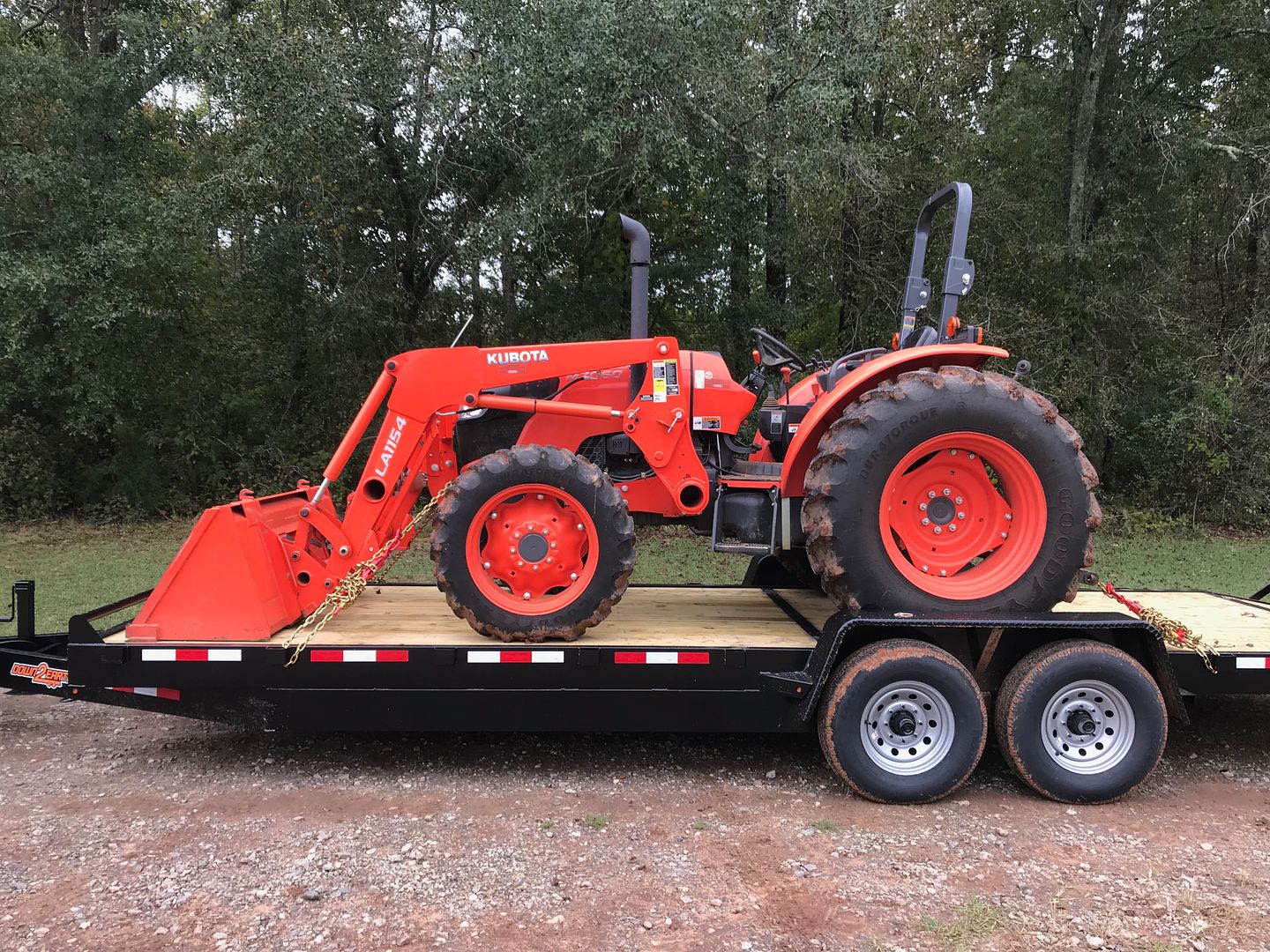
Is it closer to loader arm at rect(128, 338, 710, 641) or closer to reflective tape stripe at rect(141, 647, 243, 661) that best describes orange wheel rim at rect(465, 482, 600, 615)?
loader arm at rect(128, 338, 710, 641)

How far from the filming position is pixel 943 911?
3152 mm

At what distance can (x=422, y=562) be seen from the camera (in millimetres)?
10000

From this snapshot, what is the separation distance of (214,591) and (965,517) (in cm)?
364

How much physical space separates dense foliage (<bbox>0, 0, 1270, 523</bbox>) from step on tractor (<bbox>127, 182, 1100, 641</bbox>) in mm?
4921

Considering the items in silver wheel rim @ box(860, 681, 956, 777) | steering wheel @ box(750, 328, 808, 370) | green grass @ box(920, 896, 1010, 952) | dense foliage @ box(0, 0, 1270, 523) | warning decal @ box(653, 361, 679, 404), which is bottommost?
green grass @ box(920, 896, 1010, 952)

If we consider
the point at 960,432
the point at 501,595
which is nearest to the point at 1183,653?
the point at 960,432

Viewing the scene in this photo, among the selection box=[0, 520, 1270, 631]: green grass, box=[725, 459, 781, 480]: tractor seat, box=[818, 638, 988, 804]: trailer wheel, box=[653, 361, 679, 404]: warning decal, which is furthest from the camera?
box=[0, 520, 1270, 631]: green grass

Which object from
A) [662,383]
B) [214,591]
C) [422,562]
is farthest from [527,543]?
[422,562]

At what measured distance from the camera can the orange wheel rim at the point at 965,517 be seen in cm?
408

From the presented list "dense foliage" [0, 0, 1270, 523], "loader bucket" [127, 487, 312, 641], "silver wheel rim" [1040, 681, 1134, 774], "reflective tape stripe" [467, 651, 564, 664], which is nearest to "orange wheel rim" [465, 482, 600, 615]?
"reflective tape stripe" [467, 651, 564, 664]

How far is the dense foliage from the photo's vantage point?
9.45m

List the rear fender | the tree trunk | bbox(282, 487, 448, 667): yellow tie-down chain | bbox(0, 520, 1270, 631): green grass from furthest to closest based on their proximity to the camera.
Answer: the tree trunk < bbox(0, 520, 1270, 631): green grass < bbox(282, 487, 448, 667): yellow tie-down chain < the rear fender

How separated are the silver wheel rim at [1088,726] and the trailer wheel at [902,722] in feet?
1.22

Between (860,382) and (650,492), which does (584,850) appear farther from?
(860,382)
